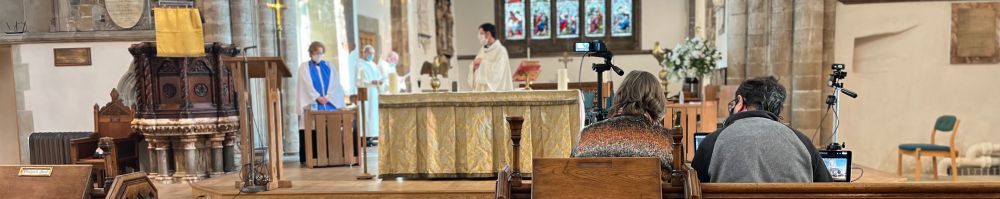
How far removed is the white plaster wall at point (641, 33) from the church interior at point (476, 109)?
12.6 ft

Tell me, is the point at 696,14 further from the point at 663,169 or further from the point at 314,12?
the point at 663,169

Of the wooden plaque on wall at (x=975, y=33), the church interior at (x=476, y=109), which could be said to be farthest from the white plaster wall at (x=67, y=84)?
the wooden plaque on wall at (x=975, y=33)

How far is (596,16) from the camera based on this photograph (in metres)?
17.5

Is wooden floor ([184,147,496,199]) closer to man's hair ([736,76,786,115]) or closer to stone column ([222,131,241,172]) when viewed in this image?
stone column ([222,131,241,172])

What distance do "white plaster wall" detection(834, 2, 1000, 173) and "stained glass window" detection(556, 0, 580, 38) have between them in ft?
32.0

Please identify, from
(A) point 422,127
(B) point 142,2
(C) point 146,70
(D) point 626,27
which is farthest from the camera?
(D) point 626,27

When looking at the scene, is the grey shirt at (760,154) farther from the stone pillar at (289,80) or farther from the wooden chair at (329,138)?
the stone pillar at (289,80)

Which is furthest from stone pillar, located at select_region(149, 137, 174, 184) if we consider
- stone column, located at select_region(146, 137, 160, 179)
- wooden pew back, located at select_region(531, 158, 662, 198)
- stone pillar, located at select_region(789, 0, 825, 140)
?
stone pillar, located at select_region(789, 0, 825, 140)

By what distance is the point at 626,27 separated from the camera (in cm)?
1731

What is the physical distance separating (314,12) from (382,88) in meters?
1.59

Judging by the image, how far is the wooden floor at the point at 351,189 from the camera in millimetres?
4477

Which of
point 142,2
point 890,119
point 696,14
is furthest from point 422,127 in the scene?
point 696,14

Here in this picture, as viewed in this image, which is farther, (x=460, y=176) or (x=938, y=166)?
(x=938, y=166)

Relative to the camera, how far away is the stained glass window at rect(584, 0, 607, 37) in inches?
690
